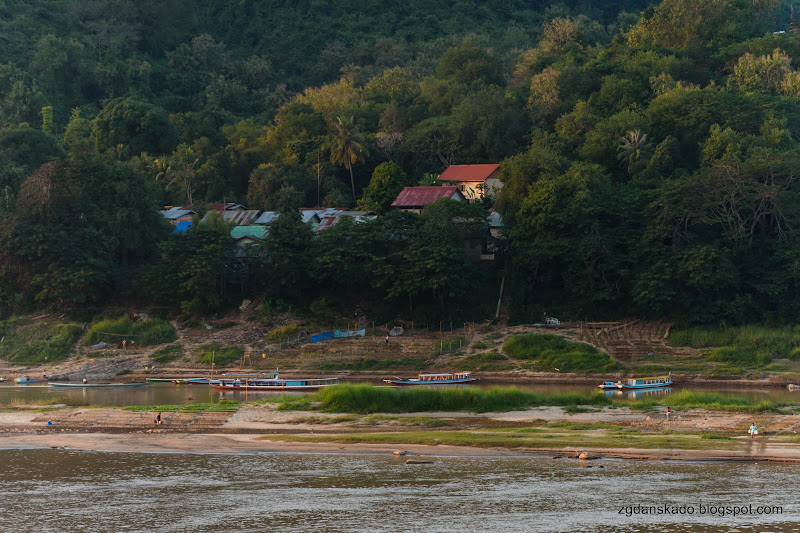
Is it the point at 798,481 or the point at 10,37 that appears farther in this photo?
the point at 10,37

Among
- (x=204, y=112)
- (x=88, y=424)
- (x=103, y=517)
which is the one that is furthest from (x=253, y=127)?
(x=103, y=517)

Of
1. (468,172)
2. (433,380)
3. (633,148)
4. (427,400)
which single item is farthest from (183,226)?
(633,148)

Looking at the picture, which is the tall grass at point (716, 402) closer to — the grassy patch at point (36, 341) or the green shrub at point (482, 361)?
the green shrub at point (482, 361)

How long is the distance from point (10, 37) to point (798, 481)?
95.1 m

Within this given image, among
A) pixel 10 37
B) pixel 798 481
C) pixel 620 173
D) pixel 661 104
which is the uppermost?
pixel 10 37

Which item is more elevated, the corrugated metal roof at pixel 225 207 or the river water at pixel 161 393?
the corrugated metal roof at pixel 225 207

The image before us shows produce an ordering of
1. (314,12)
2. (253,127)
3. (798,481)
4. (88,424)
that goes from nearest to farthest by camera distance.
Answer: (798,481), (88,424), (253,127), (314,12)

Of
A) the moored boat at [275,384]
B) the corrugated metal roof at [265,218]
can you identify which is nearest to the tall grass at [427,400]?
the moored boat at [275,384]

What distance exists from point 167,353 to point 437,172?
95.1 ft

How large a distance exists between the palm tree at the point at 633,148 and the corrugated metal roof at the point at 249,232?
84.6 feet

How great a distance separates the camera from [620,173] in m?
64.3

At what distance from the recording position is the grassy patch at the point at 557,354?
4966 cm

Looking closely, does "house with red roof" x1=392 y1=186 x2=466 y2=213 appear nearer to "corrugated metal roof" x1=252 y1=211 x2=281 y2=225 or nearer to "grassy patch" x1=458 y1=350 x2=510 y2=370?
"corrugated metal roof" x1=252 y1=211 x2=281 y2=225

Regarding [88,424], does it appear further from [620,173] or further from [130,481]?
[620,173]
